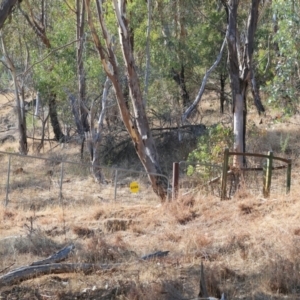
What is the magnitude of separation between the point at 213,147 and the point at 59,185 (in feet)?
21.5

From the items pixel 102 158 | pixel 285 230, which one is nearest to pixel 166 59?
pixel 102 158

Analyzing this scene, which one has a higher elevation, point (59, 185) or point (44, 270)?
point (44, 270)

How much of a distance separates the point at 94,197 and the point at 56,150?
10194mm

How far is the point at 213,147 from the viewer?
1666 cm

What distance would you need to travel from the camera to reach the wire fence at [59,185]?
62.2 feet

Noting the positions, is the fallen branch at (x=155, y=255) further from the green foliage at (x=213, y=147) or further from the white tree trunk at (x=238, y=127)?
the white tree trunk at (x=238, y=127)

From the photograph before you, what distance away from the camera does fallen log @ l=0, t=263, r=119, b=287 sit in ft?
23.7

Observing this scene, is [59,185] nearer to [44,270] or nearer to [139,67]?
[139,67]

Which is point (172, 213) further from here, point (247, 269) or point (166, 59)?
point (166, 59)

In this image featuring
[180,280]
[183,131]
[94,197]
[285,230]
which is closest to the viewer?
[180,280]

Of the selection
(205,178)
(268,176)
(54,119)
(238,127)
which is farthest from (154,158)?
(54,119)

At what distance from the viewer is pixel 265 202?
10758 millimetres

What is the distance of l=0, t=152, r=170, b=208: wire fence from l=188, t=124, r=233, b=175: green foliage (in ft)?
7.34

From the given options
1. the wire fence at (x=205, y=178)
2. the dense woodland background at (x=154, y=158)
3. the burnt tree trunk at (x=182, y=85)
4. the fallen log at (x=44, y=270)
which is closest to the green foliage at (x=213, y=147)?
the dense woodland background at (x=154, y=158)
